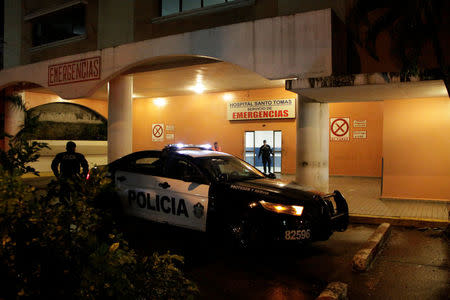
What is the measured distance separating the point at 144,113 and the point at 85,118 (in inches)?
123

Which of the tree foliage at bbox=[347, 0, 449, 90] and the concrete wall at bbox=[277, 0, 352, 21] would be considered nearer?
the tree foliage at bbox=[347, 0, 449, 90]

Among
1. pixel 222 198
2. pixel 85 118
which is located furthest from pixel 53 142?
pixel 222 198

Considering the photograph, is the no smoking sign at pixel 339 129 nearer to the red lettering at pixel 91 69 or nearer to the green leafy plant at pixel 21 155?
the red lettering at pixel 91 69

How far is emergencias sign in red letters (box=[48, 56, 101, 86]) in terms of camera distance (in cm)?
1364

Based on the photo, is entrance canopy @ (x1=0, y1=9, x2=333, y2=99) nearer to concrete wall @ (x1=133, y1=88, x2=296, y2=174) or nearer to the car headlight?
the car headlight

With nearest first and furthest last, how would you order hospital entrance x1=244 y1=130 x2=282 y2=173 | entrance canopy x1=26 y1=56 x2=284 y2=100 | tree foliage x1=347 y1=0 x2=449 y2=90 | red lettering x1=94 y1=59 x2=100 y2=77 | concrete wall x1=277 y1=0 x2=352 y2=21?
tree foliage x1=347 y1=0 x2=449 y2=90
concrete wall x1=277 y1=0 x2=352 y2=21
entrance canopy x1=26 y1=56 x2=284 y2=100
red lettering x1=94 y1=59 x2=100 y2=77
hospital entrance x1=244 y1=130 x2=282 y2=173

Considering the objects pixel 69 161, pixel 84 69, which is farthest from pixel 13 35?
pixel 69 161

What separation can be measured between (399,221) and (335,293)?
4.90 m

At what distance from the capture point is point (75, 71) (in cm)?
1420

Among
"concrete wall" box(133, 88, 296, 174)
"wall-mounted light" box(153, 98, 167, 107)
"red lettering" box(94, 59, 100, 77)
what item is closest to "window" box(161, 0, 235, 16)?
"red lettering" box(94, 59, 100, 77)

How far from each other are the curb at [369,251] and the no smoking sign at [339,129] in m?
9.50

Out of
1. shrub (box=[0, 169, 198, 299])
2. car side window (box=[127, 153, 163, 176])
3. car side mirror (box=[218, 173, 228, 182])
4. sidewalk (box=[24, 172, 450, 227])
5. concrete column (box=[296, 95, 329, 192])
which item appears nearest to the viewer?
shrub (box=[0, 169, 198, 299])

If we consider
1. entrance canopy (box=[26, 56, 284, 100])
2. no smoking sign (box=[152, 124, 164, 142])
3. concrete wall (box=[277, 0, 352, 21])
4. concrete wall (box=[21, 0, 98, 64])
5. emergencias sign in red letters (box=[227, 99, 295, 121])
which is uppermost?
concrete wall (box=[21, 0, 98, 64])

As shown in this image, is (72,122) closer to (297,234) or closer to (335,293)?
(297,234)
